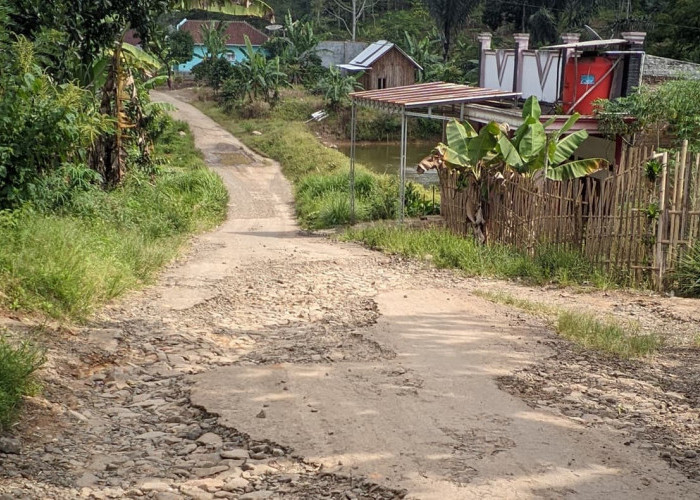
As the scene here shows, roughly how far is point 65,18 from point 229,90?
2456 cm

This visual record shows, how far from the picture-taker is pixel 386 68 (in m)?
40.3

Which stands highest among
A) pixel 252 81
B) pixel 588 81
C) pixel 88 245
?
pixel 252 81

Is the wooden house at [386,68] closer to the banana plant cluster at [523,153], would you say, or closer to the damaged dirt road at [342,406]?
the banana plant cluster at [523,153]

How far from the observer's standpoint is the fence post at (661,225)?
30.5 ft

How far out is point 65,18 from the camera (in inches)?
479

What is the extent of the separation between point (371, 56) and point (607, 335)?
35212 mm

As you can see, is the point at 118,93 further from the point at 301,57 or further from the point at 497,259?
the point at 301,57

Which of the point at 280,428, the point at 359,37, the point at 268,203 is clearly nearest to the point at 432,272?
the point at 280,428

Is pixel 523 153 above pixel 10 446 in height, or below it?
above

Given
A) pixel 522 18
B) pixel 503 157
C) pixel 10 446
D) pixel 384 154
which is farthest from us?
pixel 522 18

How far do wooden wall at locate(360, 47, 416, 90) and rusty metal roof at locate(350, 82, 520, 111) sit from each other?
25190 millimetres

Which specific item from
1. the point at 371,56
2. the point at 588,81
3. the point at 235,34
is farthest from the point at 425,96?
the point at 235,34

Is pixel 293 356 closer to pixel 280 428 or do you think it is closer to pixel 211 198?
pixel 280 428

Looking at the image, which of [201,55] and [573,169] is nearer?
[573,169]
